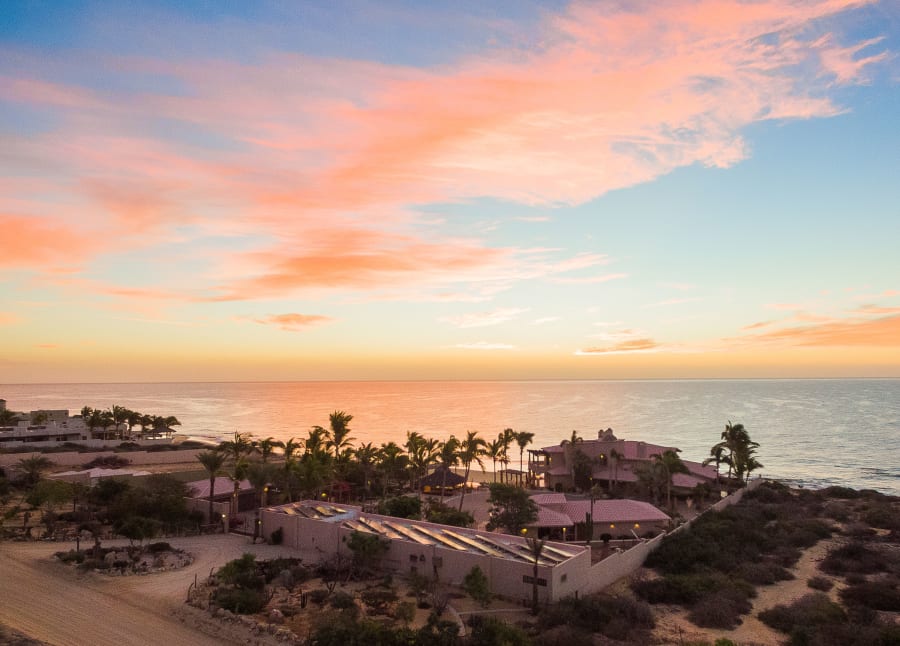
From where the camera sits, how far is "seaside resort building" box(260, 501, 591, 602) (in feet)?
83.9

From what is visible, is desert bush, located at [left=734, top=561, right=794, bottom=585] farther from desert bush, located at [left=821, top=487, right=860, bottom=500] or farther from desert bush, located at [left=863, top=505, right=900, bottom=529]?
desert bush, located at [left=821, top=487, right=860, bottom=500]

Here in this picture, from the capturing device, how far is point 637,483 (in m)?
50.0

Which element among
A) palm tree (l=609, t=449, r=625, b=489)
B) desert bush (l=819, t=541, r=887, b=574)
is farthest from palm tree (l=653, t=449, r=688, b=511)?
desert bush (l=819, t=541, r=887, b=574)

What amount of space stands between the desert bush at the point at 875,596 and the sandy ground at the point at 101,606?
2545 cm

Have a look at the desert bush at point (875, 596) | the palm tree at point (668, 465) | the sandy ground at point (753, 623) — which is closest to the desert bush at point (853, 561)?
the sandy ground at point (753, 623)

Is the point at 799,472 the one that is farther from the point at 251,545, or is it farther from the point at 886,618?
the point at 251,545

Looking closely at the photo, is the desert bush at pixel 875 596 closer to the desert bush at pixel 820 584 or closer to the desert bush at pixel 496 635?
the desert bush at pixel 820 584

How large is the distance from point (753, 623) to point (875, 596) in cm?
642

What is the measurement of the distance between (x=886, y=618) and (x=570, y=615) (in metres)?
13.4

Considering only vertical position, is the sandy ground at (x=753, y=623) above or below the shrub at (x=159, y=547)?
below

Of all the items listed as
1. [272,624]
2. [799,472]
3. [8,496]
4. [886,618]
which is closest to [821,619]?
[886,618]

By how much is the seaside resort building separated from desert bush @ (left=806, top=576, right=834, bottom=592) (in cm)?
1142

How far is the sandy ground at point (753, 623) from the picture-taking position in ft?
73.6

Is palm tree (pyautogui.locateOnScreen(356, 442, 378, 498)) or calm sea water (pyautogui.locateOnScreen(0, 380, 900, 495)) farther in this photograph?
calm sea water (pyautogui.locateOnScreen(0, 380, 900, 495))
